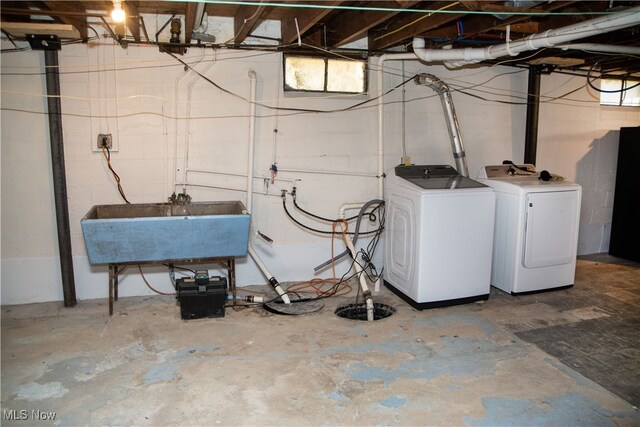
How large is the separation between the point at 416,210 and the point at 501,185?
0.98m

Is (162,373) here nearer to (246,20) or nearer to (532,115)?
(246,20)

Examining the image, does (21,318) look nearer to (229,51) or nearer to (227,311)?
(227,311)

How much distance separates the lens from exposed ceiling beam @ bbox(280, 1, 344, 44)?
3.09m

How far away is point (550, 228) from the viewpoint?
4.06 meters

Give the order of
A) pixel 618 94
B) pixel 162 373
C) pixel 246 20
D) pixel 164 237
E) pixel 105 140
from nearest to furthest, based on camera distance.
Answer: pixel 162 373
pixel 246 20
pixel 164 237
pixel 105 140
pixel 618 94

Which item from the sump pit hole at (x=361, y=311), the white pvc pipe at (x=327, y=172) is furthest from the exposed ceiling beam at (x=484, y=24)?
the sump pit hole at (x=361, y=311)

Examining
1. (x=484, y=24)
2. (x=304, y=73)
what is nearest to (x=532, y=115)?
(x=484, y=24)

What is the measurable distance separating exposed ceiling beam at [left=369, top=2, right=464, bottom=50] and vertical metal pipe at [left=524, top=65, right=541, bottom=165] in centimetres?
181

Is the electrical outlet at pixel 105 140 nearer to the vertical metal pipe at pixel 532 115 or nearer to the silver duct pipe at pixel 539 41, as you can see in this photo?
the silver duct pipe at pixel 539 41

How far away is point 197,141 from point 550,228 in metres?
3.17

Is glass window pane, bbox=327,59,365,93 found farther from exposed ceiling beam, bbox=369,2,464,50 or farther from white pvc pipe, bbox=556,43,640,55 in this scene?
white pvc pipe, bbox=556,43,640,55

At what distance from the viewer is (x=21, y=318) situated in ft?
11.8

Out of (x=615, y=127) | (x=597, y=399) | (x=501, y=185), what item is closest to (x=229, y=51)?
(x=501, y=185)

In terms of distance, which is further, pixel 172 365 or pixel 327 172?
pixel 327 172
